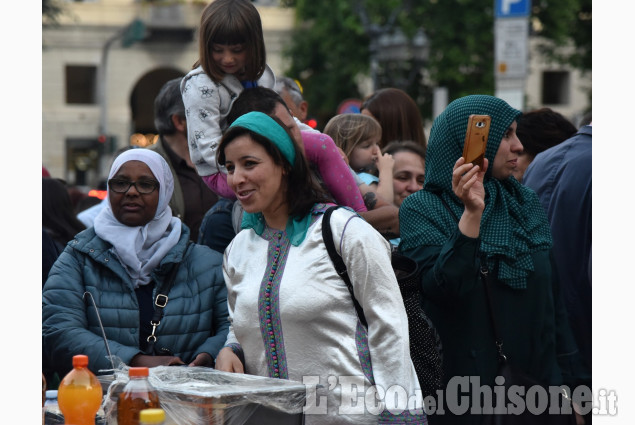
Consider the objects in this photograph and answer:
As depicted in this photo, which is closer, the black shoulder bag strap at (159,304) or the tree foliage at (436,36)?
the black shoulder bag strap at (159,304)

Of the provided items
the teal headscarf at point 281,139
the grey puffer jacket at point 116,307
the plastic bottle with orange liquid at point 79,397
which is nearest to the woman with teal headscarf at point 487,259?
the teal headscarf at point 281,139

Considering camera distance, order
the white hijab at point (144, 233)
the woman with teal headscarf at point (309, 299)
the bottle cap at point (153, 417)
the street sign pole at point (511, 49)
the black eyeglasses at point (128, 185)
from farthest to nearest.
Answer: the street sign pole at point (511, 49), the black eyeglasses at point (128, 185), the white hijab at point (144, 233), the woman with teal headscarf at point (309, 299), the bottle cap at point (153, 417)

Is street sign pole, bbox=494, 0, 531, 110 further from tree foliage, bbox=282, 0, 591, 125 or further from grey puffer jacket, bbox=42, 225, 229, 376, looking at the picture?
grey puffer jacket, bbox=42, 225, 229, 376

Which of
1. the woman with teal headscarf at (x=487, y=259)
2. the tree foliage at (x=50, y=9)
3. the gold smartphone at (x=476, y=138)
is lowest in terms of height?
the woman with teal headscarf at (x=487, y=259)

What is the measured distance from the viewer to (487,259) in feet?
14.9

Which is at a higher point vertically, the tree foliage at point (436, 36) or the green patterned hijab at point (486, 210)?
the tree foliage at point (436, 36)

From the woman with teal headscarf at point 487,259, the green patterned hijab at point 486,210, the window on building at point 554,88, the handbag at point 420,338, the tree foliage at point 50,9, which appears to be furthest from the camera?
the window on building at point 554,88

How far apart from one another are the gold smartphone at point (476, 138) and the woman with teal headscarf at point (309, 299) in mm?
562

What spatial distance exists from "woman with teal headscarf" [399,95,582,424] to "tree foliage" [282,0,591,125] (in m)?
18.4

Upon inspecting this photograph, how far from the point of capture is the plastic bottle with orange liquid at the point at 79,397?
368 cm

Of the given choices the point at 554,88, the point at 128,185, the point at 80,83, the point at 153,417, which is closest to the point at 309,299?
the point at 153,417

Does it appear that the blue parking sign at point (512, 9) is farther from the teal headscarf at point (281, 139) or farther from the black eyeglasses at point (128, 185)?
the teal headscarf at point (281, 139)

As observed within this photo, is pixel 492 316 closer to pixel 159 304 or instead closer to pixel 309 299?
pixel 309 299

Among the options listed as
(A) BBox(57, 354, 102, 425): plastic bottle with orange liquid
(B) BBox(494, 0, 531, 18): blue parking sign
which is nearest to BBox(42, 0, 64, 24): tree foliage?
(B) BBox(494, 0, 531, 18): blue parking sign
